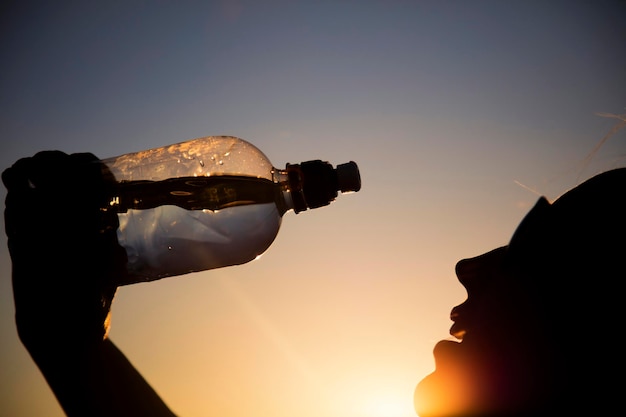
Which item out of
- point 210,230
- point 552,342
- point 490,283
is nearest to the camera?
point 552,342

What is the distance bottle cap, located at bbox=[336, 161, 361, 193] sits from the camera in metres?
1.57

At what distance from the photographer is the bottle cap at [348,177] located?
157 cm

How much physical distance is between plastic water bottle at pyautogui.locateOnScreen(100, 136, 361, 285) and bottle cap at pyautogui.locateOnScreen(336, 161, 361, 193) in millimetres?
384

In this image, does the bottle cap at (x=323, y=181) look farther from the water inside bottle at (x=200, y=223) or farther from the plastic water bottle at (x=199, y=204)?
the water inside bottle at (x=200, y=223)

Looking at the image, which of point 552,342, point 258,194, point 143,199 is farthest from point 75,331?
point 552,342

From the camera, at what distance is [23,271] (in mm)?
1029

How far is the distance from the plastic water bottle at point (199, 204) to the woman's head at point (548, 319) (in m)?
0.99

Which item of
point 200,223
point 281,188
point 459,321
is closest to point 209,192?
point 200,223

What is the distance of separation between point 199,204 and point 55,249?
105 cm

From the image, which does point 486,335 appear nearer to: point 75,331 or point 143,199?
point 75,331

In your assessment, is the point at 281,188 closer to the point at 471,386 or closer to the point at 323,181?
the point at 323,181

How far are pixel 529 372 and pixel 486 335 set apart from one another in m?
0.18

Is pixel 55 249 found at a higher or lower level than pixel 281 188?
lower

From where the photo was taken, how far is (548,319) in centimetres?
134
